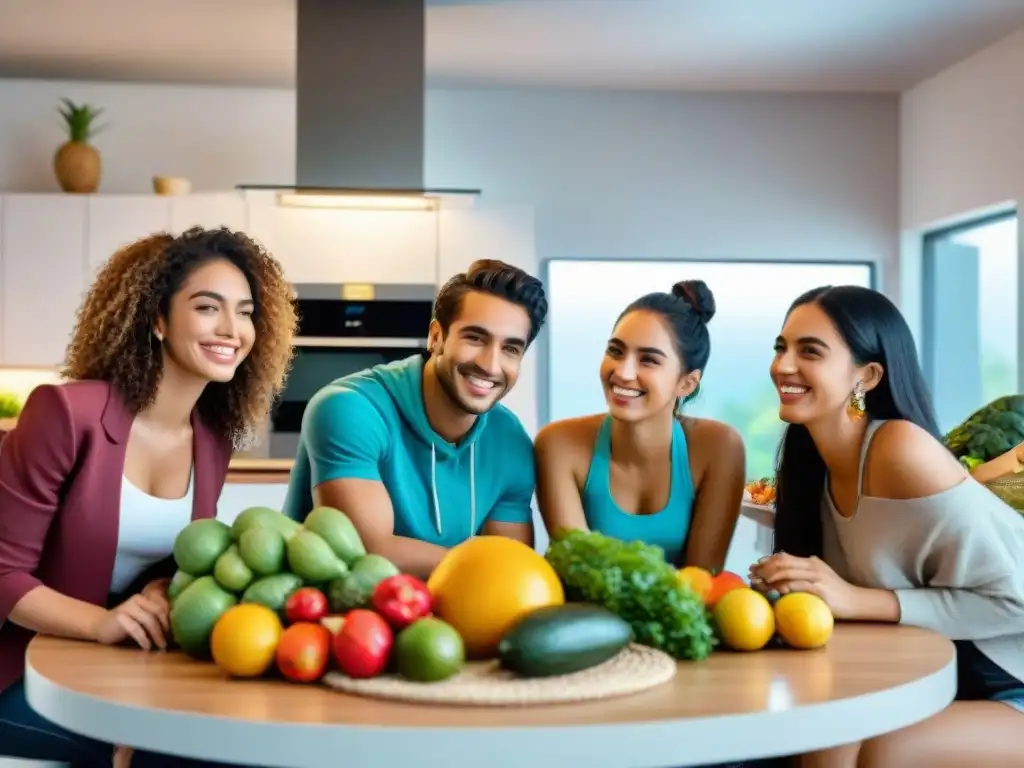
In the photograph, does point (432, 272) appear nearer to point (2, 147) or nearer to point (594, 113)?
point (594, 113)

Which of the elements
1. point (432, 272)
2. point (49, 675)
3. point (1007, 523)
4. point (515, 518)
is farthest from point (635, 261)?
point (49, 675)

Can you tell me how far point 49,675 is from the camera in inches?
57.3

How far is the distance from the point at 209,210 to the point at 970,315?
3769 millimetres

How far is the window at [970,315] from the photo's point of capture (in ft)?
20.0

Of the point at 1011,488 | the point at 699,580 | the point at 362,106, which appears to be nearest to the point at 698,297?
the point at 1011,488

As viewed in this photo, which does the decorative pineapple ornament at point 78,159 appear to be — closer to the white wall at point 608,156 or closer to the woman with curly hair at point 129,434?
the white wall at point 608,156

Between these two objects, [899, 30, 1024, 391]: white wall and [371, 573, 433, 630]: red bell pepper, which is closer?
[371, 573, 433, 630]: red bell pepper

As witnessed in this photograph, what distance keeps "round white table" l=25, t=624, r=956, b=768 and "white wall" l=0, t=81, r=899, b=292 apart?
5.27m

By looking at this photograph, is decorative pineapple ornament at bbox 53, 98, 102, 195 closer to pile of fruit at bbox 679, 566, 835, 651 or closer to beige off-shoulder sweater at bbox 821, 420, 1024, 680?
beige off-shoulder sweater at bbox 821, 420, 1024, 680

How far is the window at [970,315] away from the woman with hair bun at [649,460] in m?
3.81

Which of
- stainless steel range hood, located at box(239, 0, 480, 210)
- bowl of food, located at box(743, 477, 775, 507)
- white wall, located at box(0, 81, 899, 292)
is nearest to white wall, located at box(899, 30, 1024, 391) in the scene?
white wall, located at box(0, 81, 899, 292)

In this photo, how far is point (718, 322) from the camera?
693 centimetres

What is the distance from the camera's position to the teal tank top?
7.80 ft

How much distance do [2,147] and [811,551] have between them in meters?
5.37
